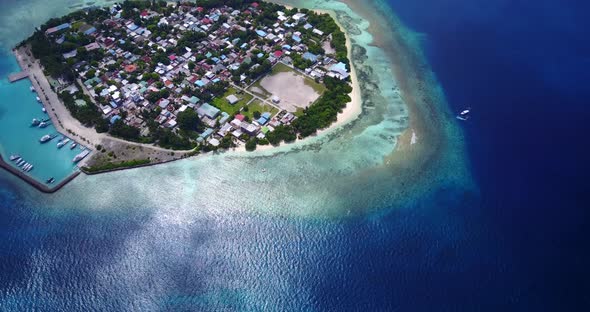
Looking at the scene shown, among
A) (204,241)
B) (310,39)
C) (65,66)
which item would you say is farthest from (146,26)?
(204,241)

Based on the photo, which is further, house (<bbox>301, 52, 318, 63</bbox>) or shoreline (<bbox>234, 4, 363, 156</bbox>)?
house (<bbox>301, 52, 318, 63</bbox>)

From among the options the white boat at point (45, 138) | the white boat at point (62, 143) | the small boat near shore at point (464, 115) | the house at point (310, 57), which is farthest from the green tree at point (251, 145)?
the small boat near shore at point (464, 115)

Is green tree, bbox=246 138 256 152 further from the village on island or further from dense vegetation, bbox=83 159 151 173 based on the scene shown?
dense vegetation, bbox=83 159 151 173

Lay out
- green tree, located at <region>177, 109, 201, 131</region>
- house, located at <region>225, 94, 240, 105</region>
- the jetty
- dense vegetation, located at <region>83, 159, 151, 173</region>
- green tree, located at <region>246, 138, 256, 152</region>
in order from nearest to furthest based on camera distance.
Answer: dense vegetation, located at <region>83, 159, 151, 173</region> < green tree, located at <region>246, 138, 256, 152</region> < green tree, located at <region>177, 109, 201, 131</region> < house, located at <region>225, 94, 240, 105</region> < the jetty

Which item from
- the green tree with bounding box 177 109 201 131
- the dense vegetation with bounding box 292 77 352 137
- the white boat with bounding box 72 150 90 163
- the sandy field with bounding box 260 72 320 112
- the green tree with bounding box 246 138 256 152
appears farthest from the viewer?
the sandy field with bounding box 260 72 320 112

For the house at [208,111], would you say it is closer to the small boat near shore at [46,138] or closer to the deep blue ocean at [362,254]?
the deep blue ocean at [362,254]

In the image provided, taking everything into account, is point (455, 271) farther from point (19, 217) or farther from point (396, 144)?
point (19, 217)

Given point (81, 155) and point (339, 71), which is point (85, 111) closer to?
point (81, 155)

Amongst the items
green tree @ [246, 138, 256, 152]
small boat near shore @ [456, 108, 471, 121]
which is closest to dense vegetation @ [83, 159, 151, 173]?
green tree @ [246, 138, 256, 152]
